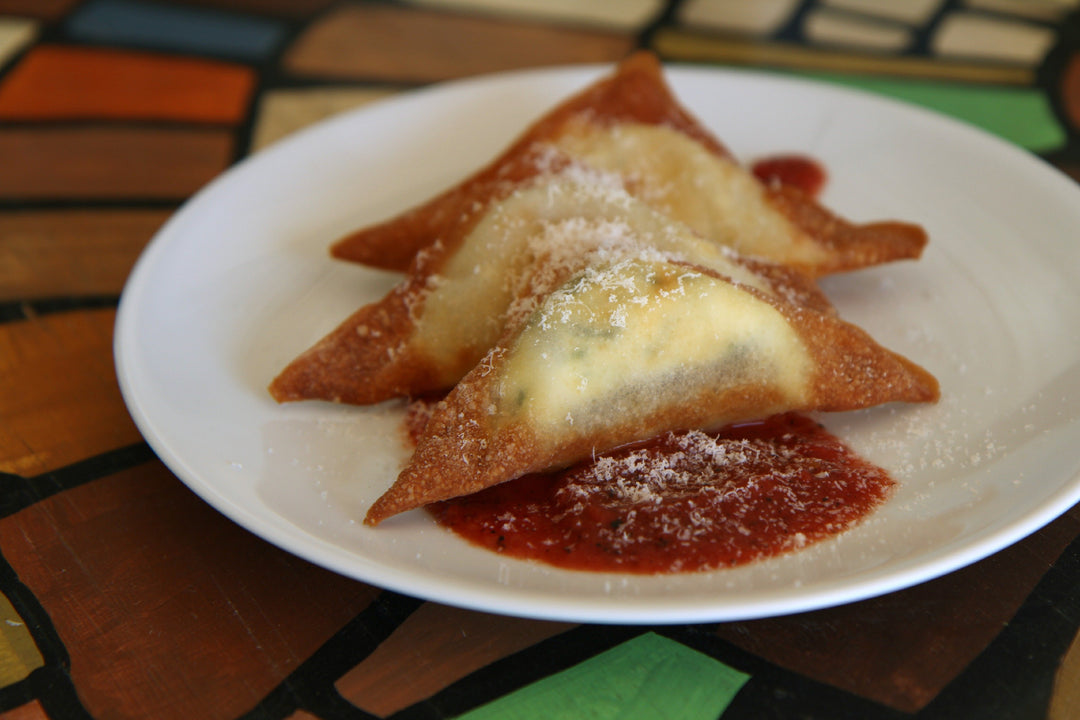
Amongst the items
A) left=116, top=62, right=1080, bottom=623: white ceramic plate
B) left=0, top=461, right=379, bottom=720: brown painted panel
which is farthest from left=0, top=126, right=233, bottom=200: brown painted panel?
left=0, top=461, right=379, bottom=720: brown painted panel

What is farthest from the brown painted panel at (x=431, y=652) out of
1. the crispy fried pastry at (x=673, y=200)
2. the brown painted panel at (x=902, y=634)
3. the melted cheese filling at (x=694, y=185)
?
the melted cheese filling at (x=694, y=185)

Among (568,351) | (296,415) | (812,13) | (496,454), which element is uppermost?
(812,13)

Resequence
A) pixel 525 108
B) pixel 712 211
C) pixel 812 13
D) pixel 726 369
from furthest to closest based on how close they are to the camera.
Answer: pixel 812 13, pixel 525 108, pixel 712 211, pixel 726 369

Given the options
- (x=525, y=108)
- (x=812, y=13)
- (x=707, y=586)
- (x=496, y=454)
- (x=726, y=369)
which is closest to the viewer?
(x=707, y=586)

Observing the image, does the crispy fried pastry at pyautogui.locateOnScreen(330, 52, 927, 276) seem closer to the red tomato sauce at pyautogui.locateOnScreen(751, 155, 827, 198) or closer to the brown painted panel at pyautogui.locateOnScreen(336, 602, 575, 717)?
the red tomato sauce at pyautogui.locateOnScreen(751, 155, 827, 198)

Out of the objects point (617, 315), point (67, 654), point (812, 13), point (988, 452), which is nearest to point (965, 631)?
point (988, 452)

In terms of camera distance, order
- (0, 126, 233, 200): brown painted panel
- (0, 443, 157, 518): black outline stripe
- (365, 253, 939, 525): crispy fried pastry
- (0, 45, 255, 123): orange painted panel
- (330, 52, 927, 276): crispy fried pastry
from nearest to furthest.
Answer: (365, 253, 939, 525): crispy fried pastry
(0, 443, 157, 518): black outline stripe
(330, 52, 927, 276): crispy fried pastry
(0, 126, 233, 200): brown painted panel
(0, 45, 255, 123): orange painted panel

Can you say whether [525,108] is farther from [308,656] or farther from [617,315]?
[308,656]

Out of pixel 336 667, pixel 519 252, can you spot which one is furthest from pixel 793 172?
pixel 336 667
